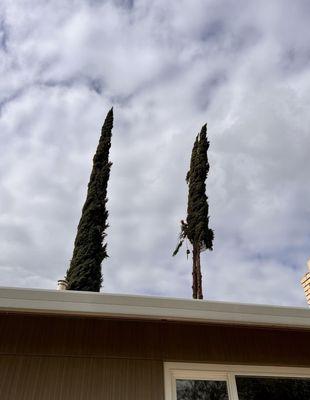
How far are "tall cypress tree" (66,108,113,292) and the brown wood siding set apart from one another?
244 inches

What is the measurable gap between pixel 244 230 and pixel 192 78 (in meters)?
4.89

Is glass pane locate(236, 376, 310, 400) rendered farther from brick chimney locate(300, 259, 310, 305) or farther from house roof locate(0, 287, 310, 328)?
brick chimney locate(300, 259, 310, 305)

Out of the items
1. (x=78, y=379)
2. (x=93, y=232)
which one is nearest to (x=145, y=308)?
(x=78, y=379)

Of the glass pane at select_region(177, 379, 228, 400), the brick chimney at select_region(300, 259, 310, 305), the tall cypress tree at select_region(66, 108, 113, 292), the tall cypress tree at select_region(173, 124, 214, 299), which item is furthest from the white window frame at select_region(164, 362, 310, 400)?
the tall cypress tree at select_region(173, 124, 214, 299)

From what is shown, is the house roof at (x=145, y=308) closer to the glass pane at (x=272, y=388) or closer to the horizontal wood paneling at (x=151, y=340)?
the horizontal wood paneling at (x=151, y=340)

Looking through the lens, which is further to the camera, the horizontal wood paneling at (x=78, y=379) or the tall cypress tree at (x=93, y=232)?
the tall cypress tree at (x=93, y=232)

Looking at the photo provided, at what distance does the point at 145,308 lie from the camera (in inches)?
103

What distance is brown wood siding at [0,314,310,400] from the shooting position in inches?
108

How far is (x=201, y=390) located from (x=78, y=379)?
3.10ft

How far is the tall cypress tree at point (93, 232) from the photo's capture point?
923 cm

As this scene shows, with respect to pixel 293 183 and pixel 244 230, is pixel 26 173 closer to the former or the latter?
pixel 244 230

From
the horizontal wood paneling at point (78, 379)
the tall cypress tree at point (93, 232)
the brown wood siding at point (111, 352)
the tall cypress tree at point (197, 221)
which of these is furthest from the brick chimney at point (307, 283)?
the horizontal wood paneling at point (78, 379)

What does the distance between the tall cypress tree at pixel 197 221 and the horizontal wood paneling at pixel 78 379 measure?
25.7 feet

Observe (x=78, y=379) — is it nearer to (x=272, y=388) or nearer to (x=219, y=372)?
(x=219, y=372)
